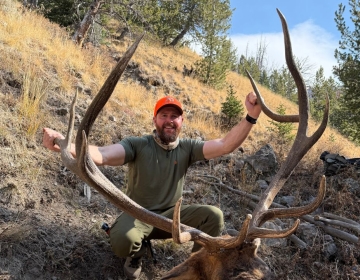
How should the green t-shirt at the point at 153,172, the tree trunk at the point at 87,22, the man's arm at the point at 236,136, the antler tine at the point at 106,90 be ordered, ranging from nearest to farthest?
1. the antler tine at the point at 106,90
2. the green t-shirt at the point at 153,172
3. the man's arm at the point at 236,136
4. the tree trunk at the point at 87,22

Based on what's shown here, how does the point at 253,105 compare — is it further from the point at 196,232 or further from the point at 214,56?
the point at 214,56

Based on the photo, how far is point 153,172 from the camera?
4.22m

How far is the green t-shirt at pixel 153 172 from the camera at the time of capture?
419 cm

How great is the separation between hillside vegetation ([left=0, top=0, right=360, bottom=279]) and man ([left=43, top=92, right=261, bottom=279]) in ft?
1.75

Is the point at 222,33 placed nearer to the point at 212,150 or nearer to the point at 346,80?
the point at 346,80

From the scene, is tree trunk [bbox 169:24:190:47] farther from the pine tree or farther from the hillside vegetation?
the hillside vegetation

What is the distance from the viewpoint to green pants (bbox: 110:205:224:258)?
12.6 ft

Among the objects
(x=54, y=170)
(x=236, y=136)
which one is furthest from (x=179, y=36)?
(x=236, y=136)

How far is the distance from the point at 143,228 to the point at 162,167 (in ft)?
2.27

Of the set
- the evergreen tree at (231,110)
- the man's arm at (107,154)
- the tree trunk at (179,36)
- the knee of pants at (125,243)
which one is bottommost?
the knee of pants at (125,243)

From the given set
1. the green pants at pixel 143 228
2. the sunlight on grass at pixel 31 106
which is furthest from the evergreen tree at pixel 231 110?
the green pants at pixel 143 228

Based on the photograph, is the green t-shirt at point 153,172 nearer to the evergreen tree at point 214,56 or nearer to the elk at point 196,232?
the elk at point 196,232

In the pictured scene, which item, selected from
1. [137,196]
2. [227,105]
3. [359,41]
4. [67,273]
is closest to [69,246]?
[67,273]

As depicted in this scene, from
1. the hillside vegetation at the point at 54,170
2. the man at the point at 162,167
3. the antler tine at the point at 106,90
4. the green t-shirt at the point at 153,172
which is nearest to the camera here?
the antler tine at the point at 106,90
